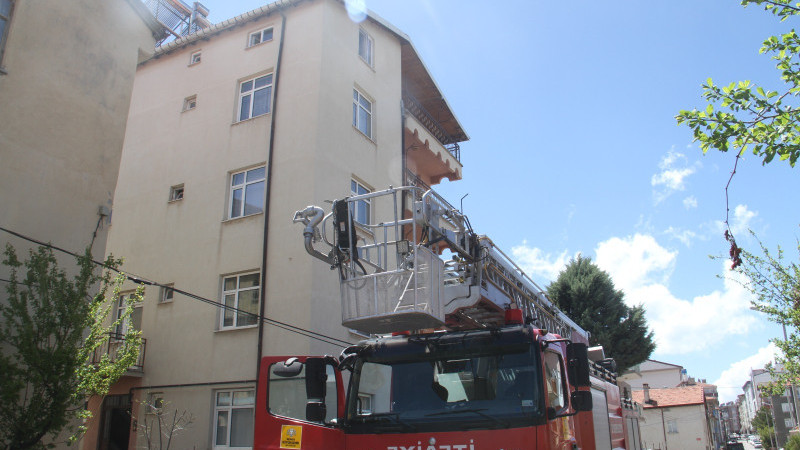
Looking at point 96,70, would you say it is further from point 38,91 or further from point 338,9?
point 338,9

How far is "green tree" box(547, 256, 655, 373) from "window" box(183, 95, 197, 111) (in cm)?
1607

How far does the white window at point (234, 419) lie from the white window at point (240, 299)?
1685mm

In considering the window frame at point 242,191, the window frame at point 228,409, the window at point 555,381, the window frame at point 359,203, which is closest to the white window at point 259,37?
the window frame at point 242,191

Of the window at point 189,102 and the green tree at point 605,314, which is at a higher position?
the window at point 189,102

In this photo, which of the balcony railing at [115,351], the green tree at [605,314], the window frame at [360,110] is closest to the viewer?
the balcony railing at [115,351]

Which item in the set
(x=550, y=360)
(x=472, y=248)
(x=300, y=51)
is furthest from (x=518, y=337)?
(x=300, y=51)

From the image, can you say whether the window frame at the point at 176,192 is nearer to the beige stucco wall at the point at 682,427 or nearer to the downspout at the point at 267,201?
the downspout at the point at 267,201

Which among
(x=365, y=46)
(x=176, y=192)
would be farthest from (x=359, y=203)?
(x=365, y=46)

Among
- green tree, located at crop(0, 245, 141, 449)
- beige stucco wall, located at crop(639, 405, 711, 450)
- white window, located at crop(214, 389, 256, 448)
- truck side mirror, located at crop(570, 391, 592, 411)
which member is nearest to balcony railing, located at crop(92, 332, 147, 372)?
white window, located at crop(214, 389, 256, 448)

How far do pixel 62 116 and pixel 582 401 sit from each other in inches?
380

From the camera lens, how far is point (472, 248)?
24.4ft

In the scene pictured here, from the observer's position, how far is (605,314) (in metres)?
26.1

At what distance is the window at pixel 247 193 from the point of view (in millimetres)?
15992

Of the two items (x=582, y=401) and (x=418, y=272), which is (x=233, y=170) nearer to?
(x=418, y=272)
